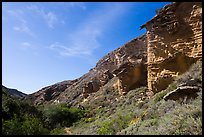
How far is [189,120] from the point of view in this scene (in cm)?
569

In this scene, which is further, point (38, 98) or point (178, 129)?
point (38, 98)

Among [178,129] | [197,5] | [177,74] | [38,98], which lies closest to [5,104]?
[177,74]

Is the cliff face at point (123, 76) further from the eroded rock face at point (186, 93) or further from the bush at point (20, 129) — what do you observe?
the bush at point (20, 129)

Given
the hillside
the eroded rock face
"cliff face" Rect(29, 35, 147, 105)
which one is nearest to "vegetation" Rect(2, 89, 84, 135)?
the hillside

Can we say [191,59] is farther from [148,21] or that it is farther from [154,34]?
[148,21]

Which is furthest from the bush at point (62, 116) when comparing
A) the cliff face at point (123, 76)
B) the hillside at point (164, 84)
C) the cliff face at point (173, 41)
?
the cliff face at point (173, 41)

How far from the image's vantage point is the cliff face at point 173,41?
13883 mm

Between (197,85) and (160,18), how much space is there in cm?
840

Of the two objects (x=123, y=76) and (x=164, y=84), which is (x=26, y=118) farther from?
(x=123, y=76)

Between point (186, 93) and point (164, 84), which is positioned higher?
point (164, 84)

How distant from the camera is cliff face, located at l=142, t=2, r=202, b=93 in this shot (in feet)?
45.5

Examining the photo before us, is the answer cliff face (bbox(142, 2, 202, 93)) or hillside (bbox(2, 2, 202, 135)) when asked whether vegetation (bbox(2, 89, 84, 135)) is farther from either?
cliff face (bbox(142, 2, 202, 93))

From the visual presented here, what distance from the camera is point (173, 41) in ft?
50.4

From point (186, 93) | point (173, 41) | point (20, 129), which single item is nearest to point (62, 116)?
point (173, 41)
